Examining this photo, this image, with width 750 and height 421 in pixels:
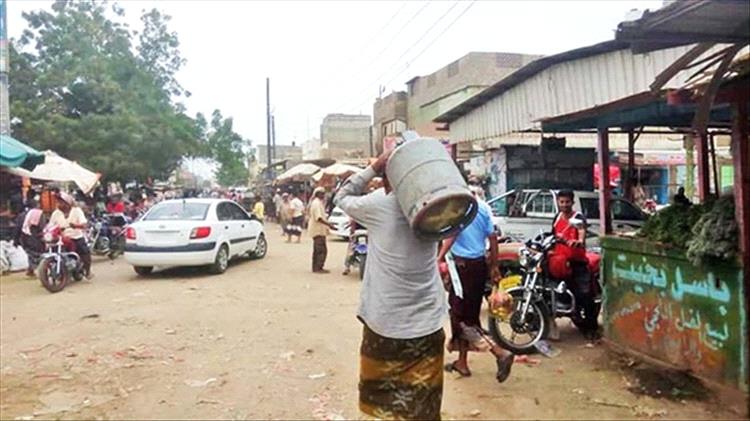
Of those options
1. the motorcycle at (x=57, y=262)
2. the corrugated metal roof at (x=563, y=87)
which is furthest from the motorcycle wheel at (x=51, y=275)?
the corrugated metal roof at (x=563, y=87)

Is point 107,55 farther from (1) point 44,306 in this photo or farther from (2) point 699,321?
(2) point 699,321

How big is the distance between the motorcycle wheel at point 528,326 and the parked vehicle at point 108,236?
1217 centimetres

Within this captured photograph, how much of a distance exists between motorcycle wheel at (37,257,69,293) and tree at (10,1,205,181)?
43.8 feet

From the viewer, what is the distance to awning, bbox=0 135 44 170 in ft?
41.0

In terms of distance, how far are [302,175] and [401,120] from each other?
319 inches

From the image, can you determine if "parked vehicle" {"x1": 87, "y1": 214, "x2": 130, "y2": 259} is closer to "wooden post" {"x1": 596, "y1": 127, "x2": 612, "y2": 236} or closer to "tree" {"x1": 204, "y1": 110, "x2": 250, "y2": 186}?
"wooden post" {"x1": 596, "y1": 127, "x2": 612, "y2": 236}

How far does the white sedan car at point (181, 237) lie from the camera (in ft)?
38.6

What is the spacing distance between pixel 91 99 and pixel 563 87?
19.0m

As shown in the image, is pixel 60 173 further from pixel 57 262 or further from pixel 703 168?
pixel 703 168

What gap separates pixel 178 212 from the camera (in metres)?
12.4

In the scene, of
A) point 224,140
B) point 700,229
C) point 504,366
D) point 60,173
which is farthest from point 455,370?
point 224,140

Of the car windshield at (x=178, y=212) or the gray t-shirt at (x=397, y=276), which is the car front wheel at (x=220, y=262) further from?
the gray t-shirt at (x=397, y=276)

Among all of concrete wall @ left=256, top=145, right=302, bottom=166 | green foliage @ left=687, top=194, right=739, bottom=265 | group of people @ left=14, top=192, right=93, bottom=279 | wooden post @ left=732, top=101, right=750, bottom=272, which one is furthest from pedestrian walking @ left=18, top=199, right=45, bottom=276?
concrete wall @ left=256, top=145, right=302, bottom=166

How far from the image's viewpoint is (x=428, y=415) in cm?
373
